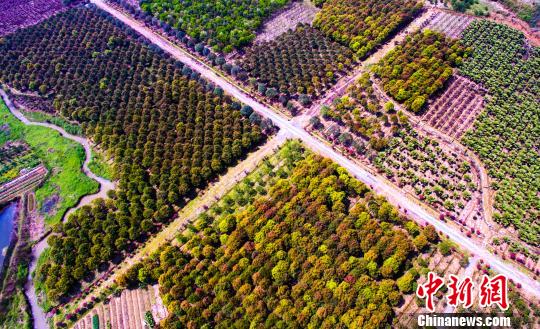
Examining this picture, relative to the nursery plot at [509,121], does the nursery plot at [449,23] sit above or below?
above

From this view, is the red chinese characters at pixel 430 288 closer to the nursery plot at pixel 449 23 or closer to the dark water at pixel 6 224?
the nursery plot at pixel 449 23

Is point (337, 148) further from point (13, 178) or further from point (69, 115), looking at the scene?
point (13, 178)

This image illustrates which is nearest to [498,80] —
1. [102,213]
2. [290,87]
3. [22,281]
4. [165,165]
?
[290,87]

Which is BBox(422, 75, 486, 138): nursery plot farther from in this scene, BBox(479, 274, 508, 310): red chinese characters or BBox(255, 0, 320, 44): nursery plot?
BBox(255, 0, 320, 44): nursery plot

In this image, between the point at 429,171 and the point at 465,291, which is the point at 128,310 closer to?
the point at 465,291

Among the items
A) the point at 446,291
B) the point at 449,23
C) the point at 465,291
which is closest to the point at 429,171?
the point at 446,291

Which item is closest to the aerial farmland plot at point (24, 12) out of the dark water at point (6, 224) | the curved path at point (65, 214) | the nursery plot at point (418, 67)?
the curved path at point (65, 214)
